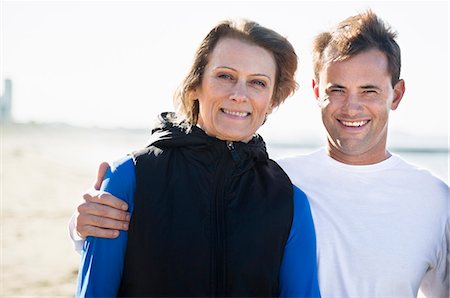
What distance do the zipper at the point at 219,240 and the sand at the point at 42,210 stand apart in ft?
11.4

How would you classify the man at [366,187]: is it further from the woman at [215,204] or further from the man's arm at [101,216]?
the man's arm at [101,216]

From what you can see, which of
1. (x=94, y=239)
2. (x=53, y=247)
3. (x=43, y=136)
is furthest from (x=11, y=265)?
(x=43, y=136)

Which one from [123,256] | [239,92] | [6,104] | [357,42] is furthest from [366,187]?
[6,104]

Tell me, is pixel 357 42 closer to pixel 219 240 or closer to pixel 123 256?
pixel 219 240

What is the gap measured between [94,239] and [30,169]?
12641 mm

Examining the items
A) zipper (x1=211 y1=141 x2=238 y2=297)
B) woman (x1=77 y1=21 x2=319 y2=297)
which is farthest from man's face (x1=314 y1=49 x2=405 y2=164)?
zipper (x1=211 y1=141 x2=238 y2=297)

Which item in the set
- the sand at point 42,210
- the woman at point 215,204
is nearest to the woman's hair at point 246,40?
the woman at point 215,204

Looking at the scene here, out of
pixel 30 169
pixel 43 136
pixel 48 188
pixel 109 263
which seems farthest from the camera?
pixel 43 136

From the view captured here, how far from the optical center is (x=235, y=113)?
A: 253 cm

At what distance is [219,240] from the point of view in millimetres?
2396

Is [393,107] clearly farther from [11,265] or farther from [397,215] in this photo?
[11,265]

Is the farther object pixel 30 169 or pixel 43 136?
pixel 43 136

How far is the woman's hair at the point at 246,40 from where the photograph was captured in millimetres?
2629

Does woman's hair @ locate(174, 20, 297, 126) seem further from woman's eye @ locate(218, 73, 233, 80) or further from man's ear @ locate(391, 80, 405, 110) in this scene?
man's ear @ locate(391, 80, 405, 110)
